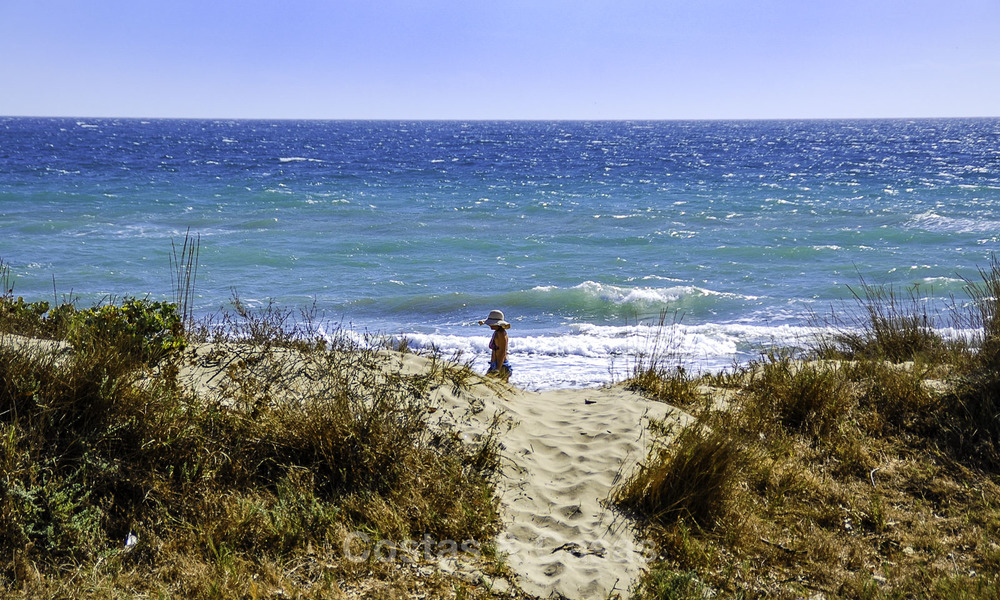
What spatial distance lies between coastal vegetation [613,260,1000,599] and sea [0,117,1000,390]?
1930mm

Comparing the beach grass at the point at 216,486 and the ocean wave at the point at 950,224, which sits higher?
the ocean wave at the point at 950,224

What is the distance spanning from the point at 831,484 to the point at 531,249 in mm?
15742

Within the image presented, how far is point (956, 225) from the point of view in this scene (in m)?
22.9

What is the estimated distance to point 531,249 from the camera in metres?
20.4

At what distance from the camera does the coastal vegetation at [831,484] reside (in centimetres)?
391

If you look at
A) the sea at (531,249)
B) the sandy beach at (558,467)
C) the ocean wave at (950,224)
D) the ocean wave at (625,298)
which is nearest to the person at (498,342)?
the sea at (531,249)

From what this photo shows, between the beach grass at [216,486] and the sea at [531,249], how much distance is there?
8.88ft

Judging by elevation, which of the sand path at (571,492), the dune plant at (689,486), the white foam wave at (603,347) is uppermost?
the dune plant at (689,486)

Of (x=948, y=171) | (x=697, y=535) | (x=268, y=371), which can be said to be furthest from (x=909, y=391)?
(x=948, y=171)

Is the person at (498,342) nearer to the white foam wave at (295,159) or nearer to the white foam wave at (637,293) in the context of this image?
the white foam wave at (637,293)

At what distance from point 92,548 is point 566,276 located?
14.0m

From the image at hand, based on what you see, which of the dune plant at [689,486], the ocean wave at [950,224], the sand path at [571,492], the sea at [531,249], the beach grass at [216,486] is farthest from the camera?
the ocean wave at [950,224]

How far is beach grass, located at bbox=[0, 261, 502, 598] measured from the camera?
3.58 meters

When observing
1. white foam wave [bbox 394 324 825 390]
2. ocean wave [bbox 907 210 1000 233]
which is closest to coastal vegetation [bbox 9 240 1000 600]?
white foam wave [bbox 394 324 825 390]
